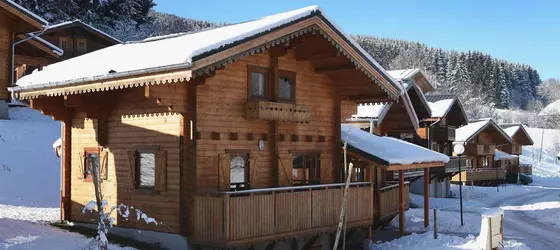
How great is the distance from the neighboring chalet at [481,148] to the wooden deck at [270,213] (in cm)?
3114

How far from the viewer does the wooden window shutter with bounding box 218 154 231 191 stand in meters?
14.6

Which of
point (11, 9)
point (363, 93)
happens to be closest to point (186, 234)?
point (363, 93)

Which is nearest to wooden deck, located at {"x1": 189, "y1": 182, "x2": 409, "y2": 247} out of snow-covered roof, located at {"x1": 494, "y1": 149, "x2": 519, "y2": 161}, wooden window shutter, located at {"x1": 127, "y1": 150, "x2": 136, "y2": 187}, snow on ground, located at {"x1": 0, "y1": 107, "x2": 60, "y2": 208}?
wooden window shutter, located at {"x1": 127, "y1": 150, "x2": 136, "y2": 187}

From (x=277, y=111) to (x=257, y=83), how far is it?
100 cm

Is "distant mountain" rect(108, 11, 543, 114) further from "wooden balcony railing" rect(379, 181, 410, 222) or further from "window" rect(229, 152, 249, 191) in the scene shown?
"window" rect(229, 152, 249, 191)

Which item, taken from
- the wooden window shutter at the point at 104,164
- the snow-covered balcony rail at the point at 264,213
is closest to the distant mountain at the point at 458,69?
the wooden window shutter at the point at 104,164

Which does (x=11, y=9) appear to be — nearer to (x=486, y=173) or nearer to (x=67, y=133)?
(x=67, y=133)

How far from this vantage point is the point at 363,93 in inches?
743

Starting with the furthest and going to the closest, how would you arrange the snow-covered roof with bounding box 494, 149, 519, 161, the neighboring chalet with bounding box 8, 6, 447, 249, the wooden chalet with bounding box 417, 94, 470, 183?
the snow-covered roof with bounding box 494, 149, 519, 161 < the wooden chalet with bounding box 417, 94, 470, 183 < the neighboring chalet with bounding box 8, 6, 447, 249

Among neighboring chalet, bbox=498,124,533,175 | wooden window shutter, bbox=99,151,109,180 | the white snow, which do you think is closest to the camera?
wooden window shutter, bbox=99,151,109,180

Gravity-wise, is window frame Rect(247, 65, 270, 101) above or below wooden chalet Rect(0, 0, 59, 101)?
below

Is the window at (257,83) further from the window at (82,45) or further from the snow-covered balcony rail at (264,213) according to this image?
the window at (82,45)

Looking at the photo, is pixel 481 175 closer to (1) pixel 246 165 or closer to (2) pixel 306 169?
(2) pixel 306 169

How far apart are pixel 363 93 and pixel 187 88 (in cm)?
685
